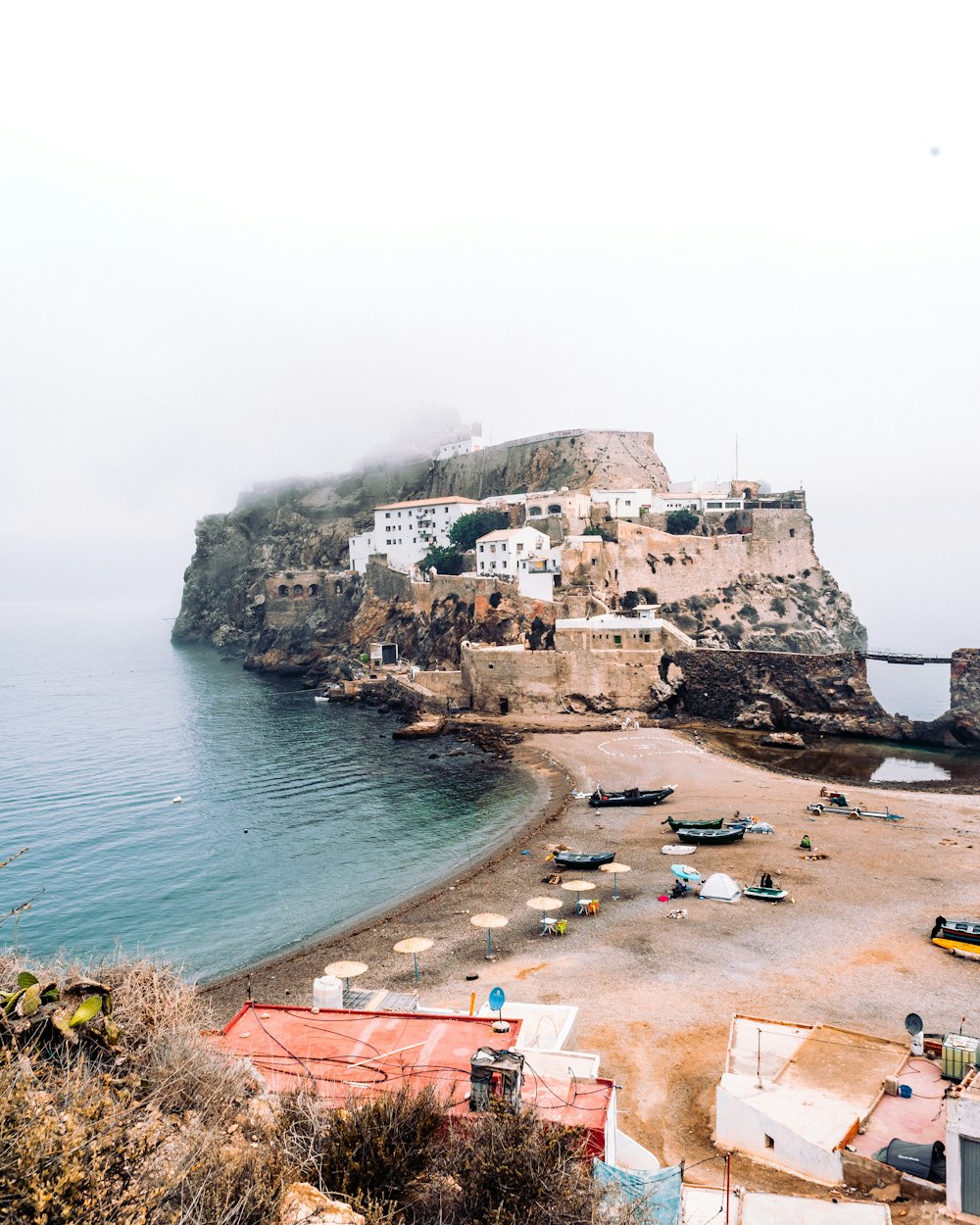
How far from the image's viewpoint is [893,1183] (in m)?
8.52

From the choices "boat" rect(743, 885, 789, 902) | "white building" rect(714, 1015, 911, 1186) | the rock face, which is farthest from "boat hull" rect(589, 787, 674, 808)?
the rock face

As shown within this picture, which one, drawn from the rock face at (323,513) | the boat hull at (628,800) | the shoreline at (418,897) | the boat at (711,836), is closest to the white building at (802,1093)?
the shoreline at (418,897)

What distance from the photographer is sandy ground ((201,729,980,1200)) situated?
13.0 metres

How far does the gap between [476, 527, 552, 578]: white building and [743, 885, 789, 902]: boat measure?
3696 centimetres

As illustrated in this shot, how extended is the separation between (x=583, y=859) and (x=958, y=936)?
9.71m

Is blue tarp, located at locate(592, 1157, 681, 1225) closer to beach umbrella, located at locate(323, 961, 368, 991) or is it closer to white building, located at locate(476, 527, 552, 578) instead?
beach umbrella, located at locate(323, 961, 368, 991)

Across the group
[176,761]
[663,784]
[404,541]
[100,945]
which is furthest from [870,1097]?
[404,541]

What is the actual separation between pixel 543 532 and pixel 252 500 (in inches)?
2453

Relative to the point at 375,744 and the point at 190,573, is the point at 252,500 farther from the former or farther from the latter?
the point at 375,744

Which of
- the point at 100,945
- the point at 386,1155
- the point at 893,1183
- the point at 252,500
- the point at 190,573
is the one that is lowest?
the point at 100,945

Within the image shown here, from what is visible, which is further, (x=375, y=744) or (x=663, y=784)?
(x=375, y=744)

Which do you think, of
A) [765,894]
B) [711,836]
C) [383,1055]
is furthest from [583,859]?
[383,1055]

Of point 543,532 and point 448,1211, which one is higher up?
point 543,532

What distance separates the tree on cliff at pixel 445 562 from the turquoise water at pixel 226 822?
15854 mm
